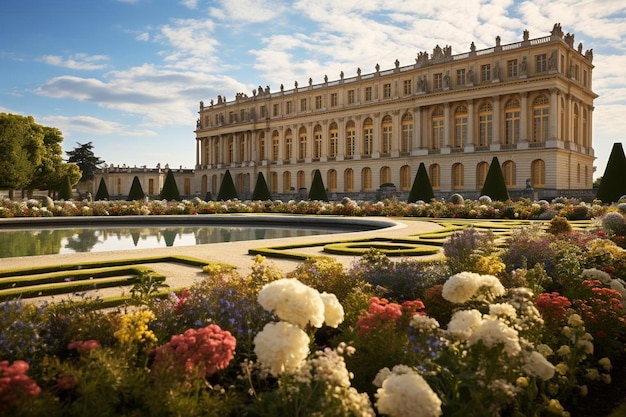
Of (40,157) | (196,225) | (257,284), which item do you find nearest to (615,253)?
(257,284)

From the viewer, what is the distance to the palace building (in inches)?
1638

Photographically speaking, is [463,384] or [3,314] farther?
[3,314]

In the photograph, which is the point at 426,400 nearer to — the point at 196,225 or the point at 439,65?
the point at 196,225

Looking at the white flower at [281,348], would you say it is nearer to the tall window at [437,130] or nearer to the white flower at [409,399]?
the white flower at [409,399]

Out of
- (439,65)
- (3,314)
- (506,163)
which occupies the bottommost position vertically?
(3,314)

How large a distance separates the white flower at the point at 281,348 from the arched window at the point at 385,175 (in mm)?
49301

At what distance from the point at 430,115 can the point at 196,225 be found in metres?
30.3

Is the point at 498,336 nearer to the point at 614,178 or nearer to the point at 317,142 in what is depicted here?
the point at 614,178

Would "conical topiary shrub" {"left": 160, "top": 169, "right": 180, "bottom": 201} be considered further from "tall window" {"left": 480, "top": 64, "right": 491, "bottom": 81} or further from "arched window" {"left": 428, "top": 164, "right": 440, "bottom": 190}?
"tall window" {"left": 480, "top": 64, "right": 491, "bottom": 81}

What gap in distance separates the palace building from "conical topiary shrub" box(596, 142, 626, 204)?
558cm

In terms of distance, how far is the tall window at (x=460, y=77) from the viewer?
46.0m

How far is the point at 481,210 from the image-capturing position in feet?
85.8

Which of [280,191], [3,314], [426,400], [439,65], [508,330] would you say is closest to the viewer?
[426,400]

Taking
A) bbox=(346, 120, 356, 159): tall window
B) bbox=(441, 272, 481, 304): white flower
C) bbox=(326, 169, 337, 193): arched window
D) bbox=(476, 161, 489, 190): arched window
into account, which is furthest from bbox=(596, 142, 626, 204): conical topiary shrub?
bbox=(441, 272, 481, 304): white flower
